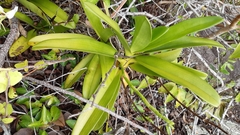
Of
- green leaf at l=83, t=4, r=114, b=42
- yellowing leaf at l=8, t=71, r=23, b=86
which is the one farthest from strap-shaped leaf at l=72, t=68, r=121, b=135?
yellowing leaf at l=8, t=71, r=23, b=86

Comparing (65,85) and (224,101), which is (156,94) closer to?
(224,101)

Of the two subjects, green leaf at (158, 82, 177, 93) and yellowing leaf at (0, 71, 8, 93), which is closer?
yellowing leaf at (0, 71, 8, 93)

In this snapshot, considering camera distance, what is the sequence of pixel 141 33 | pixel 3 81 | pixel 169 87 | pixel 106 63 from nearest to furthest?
pixel 3 81
pixel 141 33
pixel 106 63
pixel 169 87

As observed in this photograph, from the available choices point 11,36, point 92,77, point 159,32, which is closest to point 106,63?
point 92,77

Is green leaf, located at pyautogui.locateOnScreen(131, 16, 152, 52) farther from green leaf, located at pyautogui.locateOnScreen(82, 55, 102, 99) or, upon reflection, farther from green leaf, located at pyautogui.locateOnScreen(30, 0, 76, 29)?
green leaf, located at pyautogui.locateOnScreen(30, 0, 76, 29)

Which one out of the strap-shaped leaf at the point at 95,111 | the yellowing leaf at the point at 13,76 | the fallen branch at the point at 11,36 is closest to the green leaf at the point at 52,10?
the fallen branch at the point at 11,36

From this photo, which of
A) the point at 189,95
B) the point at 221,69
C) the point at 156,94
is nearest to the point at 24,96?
the point at 156,94

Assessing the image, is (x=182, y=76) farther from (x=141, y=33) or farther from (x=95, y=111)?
(x=95, y=111)
